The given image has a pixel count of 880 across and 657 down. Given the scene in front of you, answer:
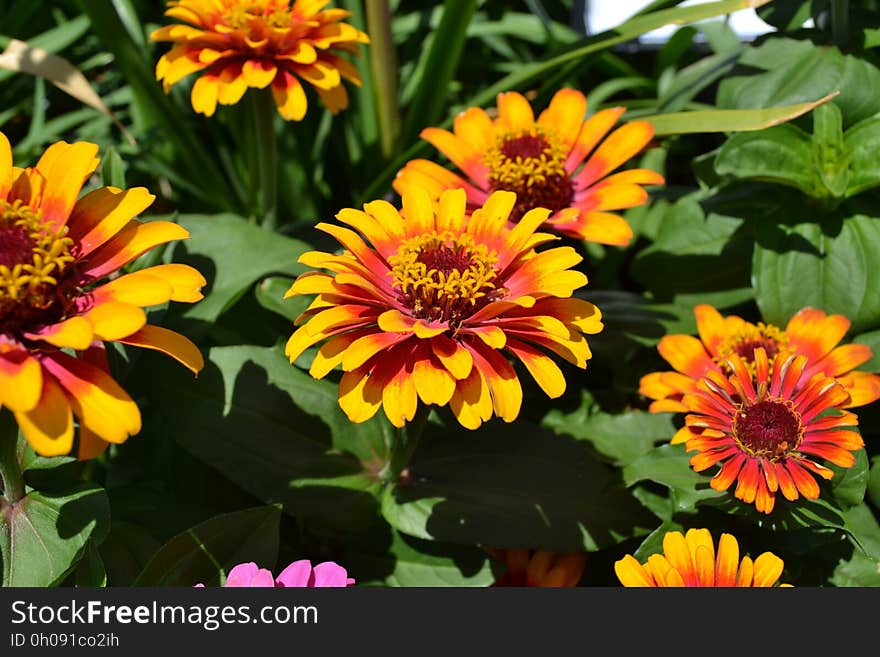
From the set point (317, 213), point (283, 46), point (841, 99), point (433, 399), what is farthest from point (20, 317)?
point (841, 99)

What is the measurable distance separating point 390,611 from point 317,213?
3.46 feet

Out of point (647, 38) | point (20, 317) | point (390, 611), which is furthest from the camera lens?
point (647, 38)

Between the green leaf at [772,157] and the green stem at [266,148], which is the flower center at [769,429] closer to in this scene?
the green leaf at [772,157]

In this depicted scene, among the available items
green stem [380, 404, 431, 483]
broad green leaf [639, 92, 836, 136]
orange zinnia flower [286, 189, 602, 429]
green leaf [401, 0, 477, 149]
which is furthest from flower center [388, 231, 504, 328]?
green leaf [401, 0, 477, 149]

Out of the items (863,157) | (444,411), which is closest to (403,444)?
(444,411)

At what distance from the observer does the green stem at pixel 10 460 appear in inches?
35.1

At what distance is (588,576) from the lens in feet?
4.27

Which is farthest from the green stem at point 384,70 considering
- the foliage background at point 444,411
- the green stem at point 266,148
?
the green stem at point 266,148

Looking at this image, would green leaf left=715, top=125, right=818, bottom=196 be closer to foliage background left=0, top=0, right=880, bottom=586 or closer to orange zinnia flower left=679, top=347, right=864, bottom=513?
foliage background left=0, top=0, right=880, bottom=586

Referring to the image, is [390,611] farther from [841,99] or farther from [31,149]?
[31,149]

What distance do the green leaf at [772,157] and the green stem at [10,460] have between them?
3.06ft

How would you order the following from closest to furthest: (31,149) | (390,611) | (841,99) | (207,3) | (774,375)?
1. (390,611)
2. (774,375)
3. (207,3)
4. (841,99)
5. (31,149)

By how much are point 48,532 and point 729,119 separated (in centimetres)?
99

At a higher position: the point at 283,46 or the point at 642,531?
the point at 283,46
